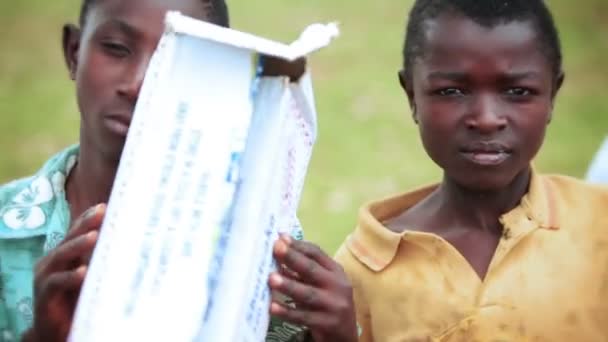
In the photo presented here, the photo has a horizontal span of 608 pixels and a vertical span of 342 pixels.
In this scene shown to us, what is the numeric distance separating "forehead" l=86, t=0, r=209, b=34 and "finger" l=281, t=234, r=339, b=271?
0.48 m

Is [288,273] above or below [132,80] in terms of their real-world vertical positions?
below

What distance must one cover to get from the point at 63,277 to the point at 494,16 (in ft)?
3.49

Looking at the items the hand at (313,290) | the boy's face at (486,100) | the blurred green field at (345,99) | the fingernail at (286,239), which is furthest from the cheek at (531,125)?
the blurred green field at (345,99)

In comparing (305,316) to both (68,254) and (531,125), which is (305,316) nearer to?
(68,254)

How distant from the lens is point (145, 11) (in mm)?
2074

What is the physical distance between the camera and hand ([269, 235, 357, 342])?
181 cm

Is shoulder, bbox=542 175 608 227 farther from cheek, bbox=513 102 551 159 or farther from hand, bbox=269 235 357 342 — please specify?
hand, bbox=269 235 357 342

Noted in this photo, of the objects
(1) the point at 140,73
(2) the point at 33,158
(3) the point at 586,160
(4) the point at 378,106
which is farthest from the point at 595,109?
(1) the point at 140,73

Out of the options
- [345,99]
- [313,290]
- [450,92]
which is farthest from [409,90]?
[345,99]

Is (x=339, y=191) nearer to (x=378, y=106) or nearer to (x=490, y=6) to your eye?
(x=378, y=106)

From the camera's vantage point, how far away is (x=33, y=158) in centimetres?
556

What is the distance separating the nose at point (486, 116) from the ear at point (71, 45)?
79cm

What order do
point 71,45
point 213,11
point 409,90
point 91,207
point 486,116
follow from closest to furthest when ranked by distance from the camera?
1. point 91,207
2. point 213,11
3. point 486,116
4. point 71,45
5. point 409,90

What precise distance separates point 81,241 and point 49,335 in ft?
0.66
